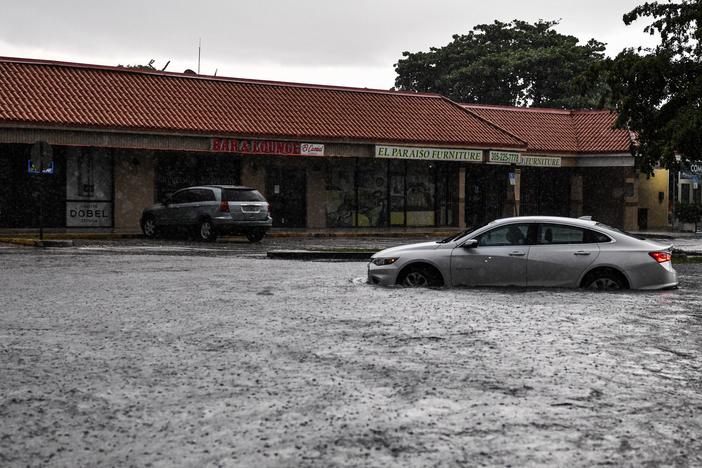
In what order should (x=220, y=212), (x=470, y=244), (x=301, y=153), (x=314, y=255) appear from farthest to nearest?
(x=301, y=153)
(x=220, y=212)
(x=314, y=255)
(x=470, y=244)

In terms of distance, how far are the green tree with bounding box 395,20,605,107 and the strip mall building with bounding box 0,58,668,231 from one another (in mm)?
15434

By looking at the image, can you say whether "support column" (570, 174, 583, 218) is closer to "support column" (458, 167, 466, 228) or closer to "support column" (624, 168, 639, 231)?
"support column" (624, 168, 639, 231)

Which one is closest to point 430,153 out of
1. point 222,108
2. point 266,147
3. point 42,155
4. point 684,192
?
point 266,147

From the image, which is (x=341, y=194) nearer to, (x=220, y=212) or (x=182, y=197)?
(x=182, y=197)

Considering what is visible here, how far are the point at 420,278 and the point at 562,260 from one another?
209 cm

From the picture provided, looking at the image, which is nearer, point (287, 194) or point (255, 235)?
point (255, 235)

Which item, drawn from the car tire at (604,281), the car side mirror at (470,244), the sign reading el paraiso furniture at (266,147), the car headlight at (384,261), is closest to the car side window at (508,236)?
the car side mirror at (470,244)

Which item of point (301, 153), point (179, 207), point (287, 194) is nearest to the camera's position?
point (179, 207)

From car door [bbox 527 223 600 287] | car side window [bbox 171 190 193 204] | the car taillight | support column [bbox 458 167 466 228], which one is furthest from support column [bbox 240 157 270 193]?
the car taillight

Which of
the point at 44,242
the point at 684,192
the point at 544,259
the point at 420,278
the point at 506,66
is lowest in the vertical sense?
the point at 420,278

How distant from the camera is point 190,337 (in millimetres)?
9305

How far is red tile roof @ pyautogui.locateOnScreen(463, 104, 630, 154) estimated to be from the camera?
145ft

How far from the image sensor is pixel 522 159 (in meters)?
42.2

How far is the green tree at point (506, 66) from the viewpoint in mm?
63594
